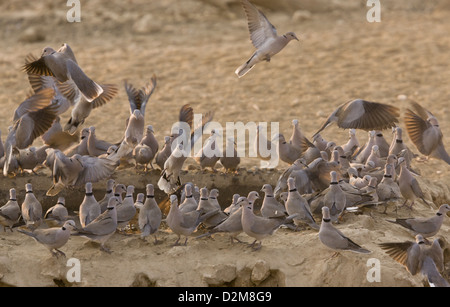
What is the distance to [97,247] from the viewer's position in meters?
8.15

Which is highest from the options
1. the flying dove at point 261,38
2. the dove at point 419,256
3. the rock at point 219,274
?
the flying dove at point 261,38


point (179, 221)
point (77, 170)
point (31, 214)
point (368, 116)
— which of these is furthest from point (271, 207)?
point (31, 214)

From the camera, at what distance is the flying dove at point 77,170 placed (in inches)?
351

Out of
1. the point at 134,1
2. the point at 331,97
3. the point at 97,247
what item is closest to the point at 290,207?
the point at 97,247

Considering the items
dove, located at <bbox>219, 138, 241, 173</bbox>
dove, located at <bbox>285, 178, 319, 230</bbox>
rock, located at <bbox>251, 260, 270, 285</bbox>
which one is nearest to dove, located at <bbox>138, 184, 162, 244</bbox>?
rock, located at <bbox>251, 260, 270, 285</bbox>

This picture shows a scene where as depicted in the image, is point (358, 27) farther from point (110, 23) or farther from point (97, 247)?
point (97, 247)

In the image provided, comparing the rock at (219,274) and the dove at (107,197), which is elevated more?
the dove at (107,197)

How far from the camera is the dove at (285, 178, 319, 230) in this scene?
8273 millimetres

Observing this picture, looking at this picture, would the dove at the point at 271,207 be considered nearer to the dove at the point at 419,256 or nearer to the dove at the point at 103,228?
the dove at the point at 419,256

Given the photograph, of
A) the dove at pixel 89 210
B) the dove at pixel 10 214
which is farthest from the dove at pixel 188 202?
the dove at pixel 10 214

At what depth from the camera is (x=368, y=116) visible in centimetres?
962

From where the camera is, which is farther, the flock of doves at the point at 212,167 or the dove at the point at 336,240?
the flock of doves at the point at 212,167

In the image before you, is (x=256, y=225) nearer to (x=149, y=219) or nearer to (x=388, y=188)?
(x=149, y=219)

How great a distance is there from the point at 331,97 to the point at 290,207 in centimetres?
618
